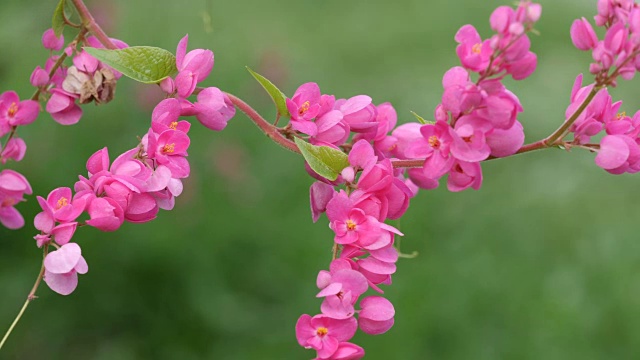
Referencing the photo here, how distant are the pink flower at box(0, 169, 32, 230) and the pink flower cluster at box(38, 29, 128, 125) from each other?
0.07m

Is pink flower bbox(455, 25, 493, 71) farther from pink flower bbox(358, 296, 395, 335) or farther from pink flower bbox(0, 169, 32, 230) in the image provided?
pink flower bbox(0, 169, 32, 230)

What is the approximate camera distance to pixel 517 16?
53 cm

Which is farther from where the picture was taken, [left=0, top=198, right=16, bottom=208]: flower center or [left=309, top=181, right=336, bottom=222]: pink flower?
[left=0, top=198, right=16, bottom=208]: flower center

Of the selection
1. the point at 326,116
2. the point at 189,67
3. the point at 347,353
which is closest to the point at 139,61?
the point at 189,67

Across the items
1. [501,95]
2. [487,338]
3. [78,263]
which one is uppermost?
[501,95]

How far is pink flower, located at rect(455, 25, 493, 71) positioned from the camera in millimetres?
560

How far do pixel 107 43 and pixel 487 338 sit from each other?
1294 mm

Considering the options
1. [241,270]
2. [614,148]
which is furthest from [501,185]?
[614,148]

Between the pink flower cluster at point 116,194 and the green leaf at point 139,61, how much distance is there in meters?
0.02

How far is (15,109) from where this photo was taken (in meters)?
0.75

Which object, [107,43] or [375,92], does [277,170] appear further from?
[107,43]

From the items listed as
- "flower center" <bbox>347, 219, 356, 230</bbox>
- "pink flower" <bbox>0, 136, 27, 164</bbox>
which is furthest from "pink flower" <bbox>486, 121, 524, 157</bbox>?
"pink flower" <bbox>0, 136, 27, 164</bbox>

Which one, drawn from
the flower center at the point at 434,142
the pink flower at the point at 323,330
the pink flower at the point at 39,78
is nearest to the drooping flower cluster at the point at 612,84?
the flower center at the point at 434,142

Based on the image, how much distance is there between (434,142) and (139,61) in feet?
0.70
